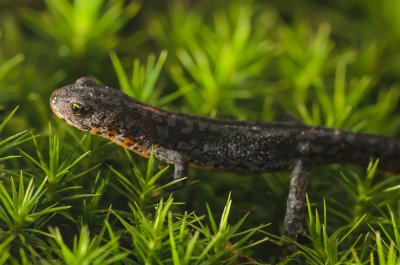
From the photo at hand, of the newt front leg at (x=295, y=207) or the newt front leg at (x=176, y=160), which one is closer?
the newt front leg at (x=295, y=207)

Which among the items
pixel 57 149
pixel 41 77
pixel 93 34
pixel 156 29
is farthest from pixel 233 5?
pixel 57 149

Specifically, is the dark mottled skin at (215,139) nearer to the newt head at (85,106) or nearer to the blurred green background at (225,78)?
the newt head at (85,106)

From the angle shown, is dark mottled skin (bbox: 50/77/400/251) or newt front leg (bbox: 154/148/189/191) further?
newt front leg (bbox: 154/148/189/191)

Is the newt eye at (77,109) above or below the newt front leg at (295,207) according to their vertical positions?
above

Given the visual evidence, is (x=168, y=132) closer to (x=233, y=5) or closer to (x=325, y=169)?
(x=325, y=169)

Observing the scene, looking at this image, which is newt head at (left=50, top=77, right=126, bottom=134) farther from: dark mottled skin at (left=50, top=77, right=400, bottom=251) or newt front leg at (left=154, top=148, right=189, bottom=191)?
newt front leg at (left=154, top=148, right=189, bottom=191)

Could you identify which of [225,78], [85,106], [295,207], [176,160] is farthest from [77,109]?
[295,207]

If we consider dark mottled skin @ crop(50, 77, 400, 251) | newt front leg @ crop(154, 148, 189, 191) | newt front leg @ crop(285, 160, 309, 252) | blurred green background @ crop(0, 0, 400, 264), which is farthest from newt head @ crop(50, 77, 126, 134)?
newt front leg @ crop(285, 160, 309, 252)

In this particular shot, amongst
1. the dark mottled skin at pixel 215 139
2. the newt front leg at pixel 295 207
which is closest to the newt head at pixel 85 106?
the dark mottled skin at pixel 215 139
